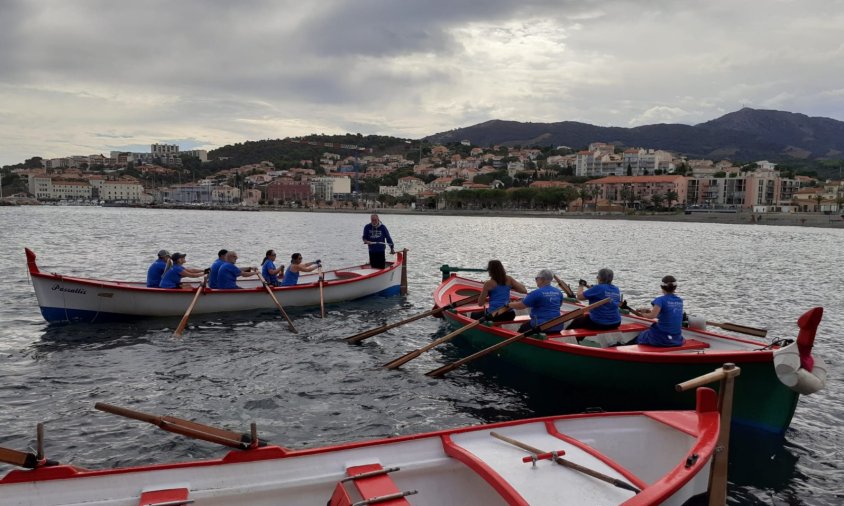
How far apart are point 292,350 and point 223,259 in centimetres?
410

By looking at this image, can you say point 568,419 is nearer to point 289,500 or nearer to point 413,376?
point 289,500

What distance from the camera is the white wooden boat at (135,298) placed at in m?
13.2

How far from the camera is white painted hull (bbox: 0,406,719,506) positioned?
162 inches

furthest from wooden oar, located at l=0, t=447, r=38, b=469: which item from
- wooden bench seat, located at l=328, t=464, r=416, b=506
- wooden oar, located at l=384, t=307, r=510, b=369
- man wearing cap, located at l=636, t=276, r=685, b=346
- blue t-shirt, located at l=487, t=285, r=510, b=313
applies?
blue t-shirt, located at l=487, t=285, r=510, b=313

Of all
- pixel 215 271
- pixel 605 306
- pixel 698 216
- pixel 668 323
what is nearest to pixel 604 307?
pixel 605 306

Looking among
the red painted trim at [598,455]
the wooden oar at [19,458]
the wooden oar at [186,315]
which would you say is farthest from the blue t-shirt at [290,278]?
the wooden oar at [19,458]

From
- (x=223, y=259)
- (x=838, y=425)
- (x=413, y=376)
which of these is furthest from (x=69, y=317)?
(x=838, y=425)

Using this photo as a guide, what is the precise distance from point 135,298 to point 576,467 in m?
12.5

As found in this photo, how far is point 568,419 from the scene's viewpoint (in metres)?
5.93

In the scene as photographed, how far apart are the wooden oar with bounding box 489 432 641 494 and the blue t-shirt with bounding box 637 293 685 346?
478cm

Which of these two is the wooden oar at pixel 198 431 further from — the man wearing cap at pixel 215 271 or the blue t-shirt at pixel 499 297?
the man wearing cap at pixel 215 271

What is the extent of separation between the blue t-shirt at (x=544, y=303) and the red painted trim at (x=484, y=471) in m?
5.12

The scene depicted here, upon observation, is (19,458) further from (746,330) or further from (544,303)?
(746,330)

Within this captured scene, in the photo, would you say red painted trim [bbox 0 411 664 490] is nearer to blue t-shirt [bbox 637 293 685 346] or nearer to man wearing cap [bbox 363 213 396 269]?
blue t-shirt [bbox 637 293 685 346]
